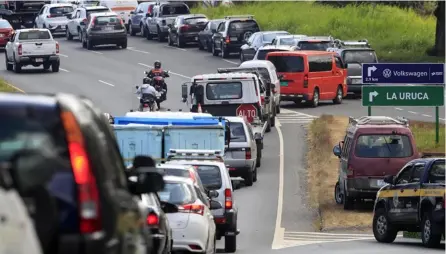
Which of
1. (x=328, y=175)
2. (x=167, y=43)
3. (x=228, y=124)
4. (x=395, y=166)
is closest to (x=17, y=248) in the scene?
(x=395, y=166)

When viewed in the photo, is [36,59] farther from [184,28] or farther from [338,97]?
[338,97]

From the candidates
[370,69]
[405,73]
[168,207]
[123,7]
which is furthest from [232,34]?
[168,207]

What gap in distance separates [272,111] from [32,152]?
3477cm

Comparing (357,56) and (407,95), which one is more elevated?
(407,95)

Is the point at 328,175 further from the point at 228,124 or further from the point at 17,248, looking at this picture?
the point at 17,248

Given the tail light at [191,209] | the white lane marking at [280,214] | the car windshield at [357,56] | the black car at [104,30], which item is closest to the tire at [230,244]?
the white lane marking at [280,214]

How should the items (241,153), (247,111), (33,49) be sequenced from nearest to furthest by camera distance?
(241,153)
(247,111)
(33,49)

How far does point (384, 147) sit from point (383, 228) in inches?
205

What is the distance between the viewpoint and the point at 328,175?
3425cm

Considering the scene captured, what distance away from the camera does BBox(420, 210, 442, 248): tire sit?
21061 mm

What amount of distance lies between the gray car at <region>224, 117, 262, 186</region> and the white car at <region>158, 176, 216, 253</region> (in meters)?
14.2

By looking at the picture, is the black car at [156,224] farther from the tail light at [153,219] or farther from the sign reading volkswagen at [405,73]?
the sign reading volkswagen at [405,73]

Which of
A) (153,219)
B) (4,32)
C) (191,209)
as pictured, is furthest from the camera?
(4,32)

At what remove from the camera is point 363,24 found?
64.9 meters
